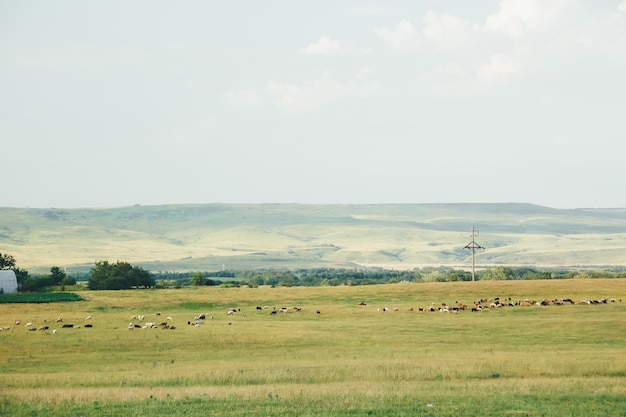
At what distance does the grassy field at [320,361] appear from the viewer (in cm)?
3028

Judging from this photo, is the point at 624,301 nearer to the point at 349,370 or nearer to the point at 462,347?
the point at 462,347

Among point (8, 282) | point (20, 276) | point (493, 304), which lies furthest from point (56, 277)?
point (493, 304)

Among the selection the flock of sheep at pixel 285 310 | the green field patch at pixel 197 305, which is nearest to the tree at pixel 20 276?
the green field patch at pixel 197 305

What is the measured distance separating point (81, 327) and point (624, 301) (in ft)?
144

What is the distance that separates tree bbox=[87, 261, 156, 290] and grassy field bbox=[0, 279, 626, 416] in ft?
93.2

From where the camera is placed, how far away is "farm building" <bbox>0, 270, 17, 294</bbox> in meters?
104

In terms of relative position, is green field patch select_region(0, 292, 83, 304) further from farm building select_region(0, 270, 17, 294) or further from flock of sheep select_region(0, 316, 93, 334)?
flock of sheep select_region(0, 316, 93, 334)

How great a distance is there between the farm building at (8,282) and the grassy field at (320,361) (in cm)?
2400

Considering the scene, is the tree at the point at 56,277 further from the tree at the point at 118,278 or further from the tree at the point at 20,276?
the tree at the point at 118,278

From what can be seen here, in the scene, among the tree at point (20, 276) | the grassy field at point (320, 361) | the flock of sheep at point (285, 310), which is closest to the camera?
the grassy field at point (320, 361)

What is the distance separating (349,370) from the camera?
3903 cm

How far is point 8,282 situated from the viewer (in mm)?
105000

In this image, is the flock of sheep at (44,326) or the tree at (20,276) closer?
the flock of sheep at (44,326)

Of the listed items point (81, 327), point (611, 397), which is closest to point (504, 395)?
point (611, 397)
